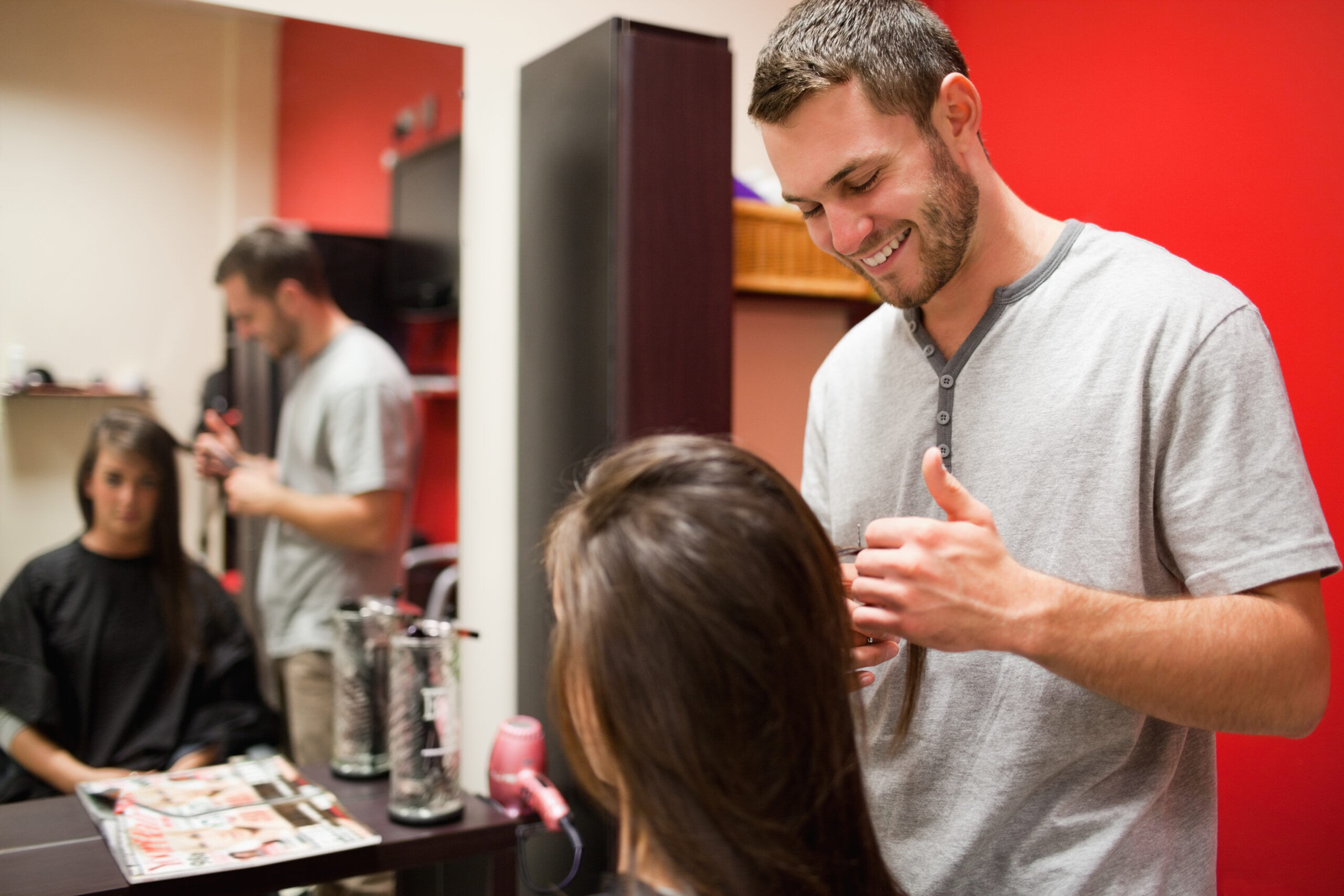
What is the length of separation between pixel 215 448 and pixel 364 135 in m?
0.73

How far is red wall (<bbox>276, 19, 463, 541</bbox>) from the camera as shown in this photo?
2166mm

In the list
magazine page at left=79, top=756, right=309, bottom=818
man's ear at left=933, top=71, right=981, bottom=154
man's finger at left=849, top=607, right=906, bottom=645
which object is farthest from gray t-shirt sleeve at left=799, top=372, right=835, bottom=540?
magazine page at left=79, top=756, right=309, bottom=818

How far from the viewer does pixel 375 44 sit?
2.27 m

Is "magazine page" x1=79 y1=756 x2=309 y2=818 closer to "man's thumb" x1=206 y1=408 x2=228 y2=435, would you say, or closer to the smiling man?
"man's thumb" x1=206 y1=408 x2=228 y2=435

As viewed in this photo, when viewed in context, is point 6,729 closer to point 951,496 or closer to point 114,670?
point 114,670

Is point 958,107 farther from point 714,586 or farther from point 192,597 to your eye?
point 192,597

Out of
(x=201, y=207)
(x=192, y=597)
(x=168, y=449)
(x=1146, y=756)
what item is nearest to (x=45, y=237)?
(x=201, y=207)

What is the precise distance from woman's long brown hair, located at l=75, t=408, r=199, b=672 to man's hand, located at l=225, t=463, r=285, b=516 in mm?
101

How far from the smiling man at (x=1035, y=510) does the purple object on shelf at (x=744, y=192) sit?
1.20 metres

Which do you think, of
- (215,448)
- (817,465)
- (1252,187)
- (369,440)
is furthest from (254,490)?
(1252,187)

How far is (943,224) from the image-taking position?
1.34 metres

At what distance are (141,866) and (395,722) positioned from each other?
452mm

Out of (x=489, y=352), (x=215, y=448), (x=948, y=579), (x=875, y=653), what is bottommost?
(x=875, y=653)

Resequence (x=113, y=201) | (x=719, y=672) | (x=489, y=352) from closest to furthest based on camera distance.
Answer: (x=719, y=672), (x=113, y=201), (x=489, y=352)
